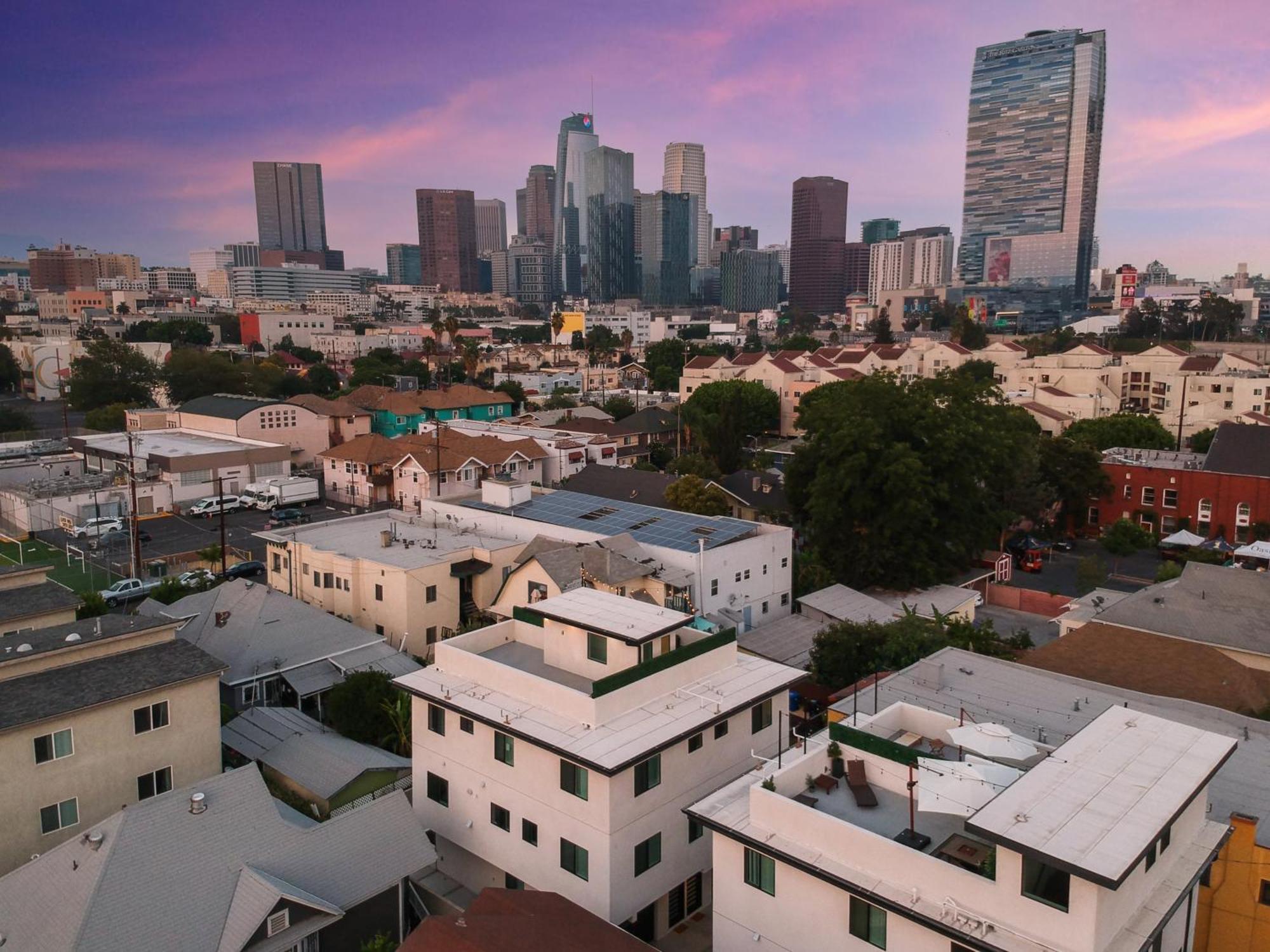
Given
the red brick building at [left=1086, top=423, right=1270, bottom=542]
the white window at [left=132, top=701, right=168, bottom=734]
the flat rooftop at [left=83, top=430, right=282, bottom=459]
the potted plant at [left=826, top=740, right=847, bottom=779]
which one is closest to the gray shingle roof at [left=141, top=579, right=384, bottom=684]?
the white window at [left=132, top=701, right=168, bottom=734]

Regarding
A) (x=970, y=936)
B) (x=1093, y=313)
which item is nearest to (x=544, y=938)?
(x=970, y=936)

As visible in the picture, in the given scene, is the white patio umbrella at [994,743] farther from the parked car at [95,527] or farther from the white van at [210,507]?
the white van at [210,507]

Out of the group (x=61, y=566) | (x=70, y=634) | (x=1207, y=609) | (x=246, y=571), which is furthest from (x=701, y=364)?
(x=70, y=634)

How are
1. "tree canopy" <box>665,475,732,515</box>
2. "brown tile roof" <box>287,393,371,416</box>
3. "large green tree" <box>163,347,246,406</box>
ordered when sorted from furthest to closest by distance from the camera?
"large green tree" <box>163,347,246,406</box>
"brown tile roof" <box>287,393,371,416</box>
"tree canopy" <box>665,475,732,515</box>

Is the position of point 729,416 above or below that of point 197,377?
below

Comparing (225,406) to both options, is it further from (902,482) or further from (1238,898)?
(1238,898)

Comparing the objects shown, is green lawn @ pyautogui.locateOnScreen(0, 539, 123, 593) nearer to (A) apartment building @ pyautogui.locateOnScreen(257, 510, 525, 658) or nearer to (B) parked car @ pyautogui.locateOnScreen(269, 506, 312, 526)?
(A) apartment building @ pyautogui.locateOnScreen(257, 510, 525, 658)

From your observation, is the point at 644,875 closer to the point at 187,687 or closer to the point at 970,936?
the point at 970,936
